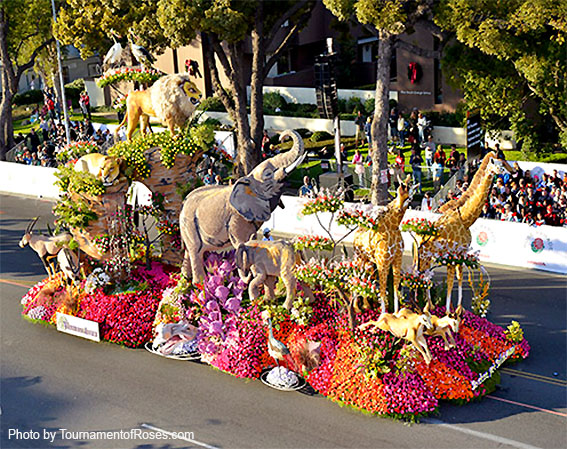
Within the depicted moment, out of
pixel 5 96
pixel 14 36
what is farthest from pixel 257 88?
pixel 5 96

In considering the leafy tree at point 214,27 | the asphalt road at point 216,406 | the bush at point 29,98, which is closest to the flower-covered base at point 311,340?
the asphalt road at point 216,406

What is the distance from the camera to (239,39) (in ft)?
101

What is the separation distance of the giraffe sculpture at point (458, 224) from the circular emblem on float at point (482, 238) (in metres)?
6.95

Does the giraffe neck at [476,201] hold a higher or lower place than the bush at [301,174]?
higher

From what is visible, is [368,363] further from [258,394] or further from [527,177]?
[527,177]

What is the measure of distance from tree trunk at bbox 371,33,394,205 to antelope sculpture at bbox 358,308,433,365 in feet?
40.2

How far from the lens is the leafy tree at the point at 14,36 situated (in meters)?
38.4

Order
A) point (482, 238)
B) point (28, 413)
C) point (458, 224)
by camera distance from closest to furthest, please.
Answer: point (28, 413), point (458, 224), point (482, 238)

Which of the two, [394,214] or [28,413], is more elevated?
[394,214]

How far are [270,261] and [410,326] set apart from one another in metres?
3.68

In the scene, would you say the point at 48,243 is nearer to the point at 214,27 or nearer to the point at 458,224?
the point at 458,224

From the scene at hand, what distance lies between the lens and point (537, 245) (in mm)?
24797

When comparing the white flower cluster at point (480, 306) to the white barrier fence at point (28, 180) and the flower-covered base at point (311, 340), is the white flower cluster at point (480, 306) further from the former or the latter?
the white barrier fence at point (28, 180)

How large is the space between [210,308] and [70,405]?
371cm
